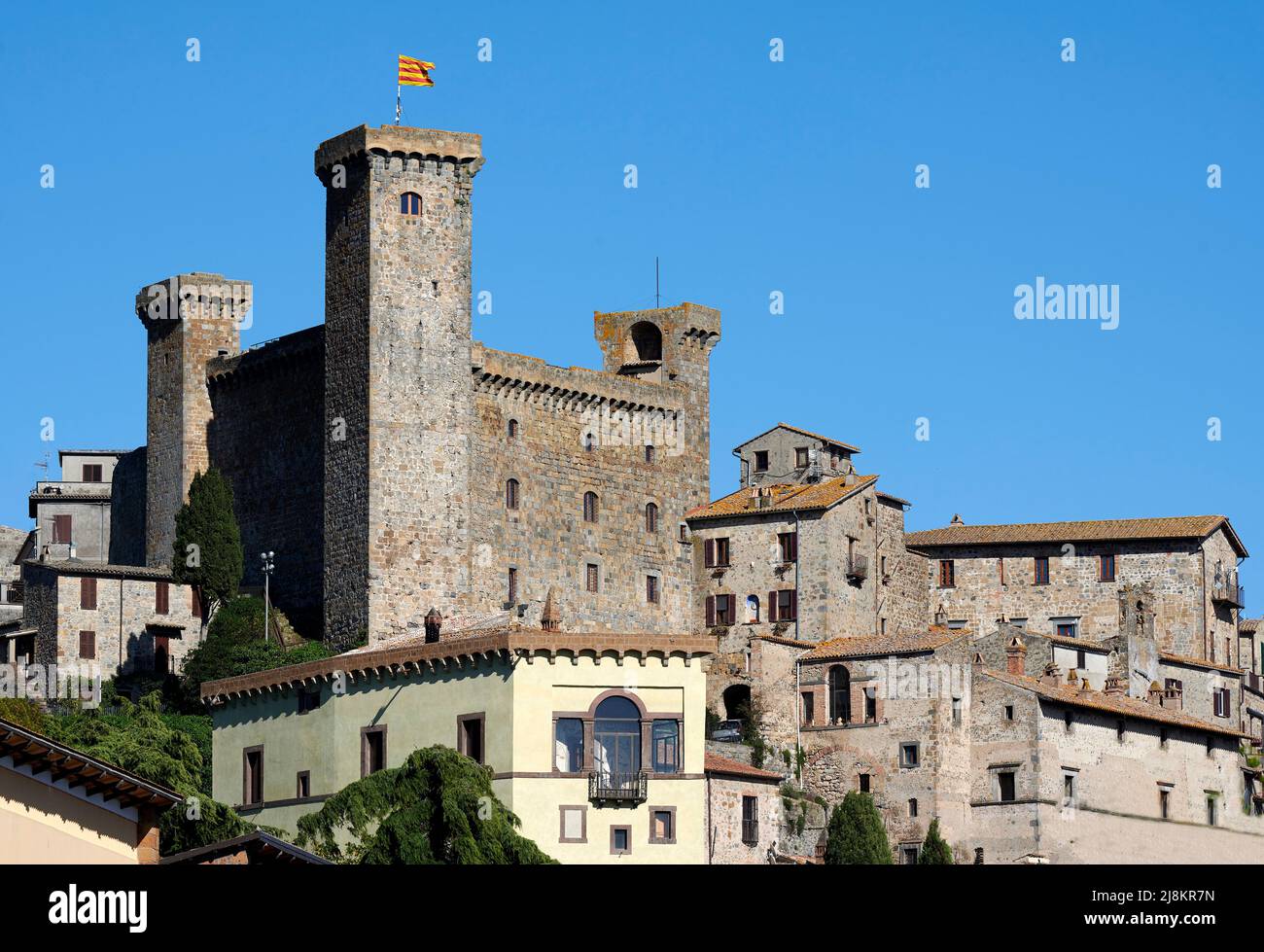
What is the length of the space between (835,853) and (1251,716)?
28566mm

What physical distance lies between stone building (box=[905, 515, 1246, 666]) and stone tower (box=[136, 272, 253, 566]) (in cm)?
2627

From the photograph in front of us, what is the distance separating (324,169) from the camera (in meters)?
87.4

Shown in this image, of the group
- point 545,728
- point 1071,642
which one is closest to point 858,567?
point 1071,642

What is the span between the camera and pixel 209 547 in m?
88.2

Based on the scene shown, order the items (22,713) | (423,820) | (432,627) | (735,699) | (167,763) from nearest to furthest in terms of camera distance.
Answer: (423,820) → (167,763) → (432,627) → (22,713) → (735,699)

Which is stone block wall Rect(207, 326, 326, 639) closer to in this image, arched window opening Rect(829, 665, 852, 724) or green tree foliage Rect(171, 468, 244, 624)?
green tree foliage Rect(171, 468, 244, 624)

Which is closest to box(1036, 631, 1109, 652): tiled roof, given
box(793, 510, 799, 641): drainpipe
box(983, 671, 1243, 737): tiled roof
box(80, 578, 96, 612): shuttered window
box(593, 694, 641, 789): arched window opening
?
box(983, 671, 1243, 737): tiled roof

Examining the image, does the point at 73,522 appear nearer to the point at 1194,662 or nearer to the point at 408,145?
the point at 408,145

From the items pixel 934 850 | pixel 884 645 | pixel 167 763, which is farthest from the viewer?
pixel 884 645

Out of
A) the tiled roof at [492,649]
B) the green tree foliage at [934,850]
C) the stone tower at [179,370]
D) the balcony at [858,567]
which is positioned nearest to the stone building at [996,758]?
the green tree foliage at [934,850]

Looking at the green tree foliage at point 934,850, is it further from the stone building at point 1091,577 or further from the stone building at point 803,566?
the stone building at point 1091,577

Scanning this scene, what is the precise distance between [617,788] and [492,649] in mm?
4293

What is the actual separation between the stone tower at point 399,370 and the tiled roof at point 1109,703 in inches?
769
